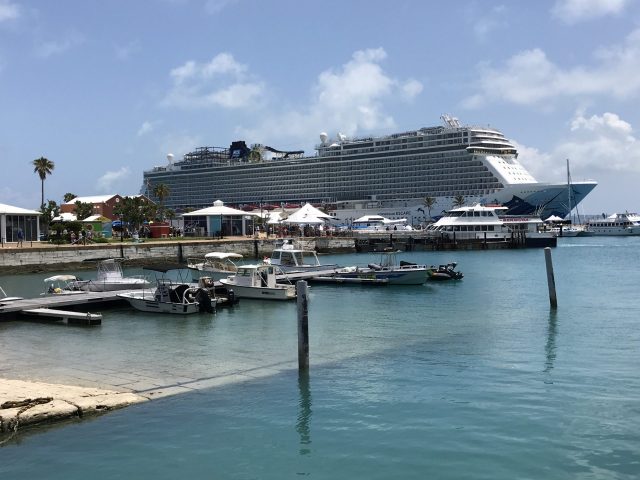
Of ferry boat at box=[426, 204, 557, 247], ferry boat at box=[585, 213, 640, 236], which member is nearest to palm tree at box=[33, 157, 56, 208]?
ferry boat at box=[426, 204, 557, 247]

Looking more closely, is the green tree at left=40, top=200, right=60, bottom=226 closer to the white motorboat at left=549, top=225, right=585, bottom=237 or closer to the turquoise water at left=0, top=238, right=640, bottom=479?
the turquoise water at left=0, top=238, right=640, bottom=479

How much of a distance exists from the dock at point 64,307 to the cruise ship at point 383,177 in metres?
84.2

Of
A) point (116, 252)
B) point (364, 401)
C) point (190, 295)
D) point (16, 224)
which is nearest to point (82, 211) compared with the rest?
point (16, 224)

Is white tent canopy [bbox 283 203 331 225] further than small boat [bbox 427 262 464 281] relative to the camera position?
Yes

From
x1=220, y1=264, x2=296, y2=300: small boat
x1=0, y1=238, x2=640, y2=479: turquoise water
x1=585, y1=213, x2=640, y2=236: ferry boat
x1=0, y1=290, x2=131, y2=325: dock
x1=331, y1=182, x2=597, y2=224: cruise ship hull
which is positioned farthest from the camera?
x1=585, y1=213, x2=640, y2=236: ferry boat

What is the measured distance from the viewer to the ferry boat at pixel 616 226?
418 ft

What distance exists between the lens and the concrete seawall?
174 feet

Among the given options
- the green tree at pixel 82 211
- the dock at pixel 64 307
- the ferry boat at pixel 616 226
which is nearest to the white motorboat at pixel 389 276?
the dock at pixel 64 307

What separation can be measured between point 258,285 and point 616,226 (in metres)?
112

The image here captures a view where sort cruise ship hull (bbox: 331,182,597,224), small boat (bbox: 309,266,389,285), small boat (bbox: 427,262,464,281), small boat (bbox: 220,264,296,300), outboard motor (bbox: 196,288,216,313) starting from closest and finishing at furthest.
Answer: outboard motor (bbox: 196,288,216,313), small boat (bbox: 220,264,296,300), small boat (bbox: 309,266,389,285), small boat (bbox: 427,262,464,281), cruise ship hull (bbox: 331,182,597,224)

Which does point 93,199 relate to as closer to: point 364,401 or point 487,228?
point 487,228

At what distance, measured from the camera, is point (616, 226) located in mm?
128750

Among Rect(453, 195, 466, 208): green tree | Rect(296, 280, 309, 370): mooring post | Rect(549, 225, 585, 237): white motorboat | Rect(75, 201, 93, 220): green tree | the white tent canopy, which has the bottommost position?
Rect(296, 280, 309, 370): mooring post

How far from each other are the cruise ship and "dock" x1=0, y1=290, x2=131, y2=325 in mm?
84219
